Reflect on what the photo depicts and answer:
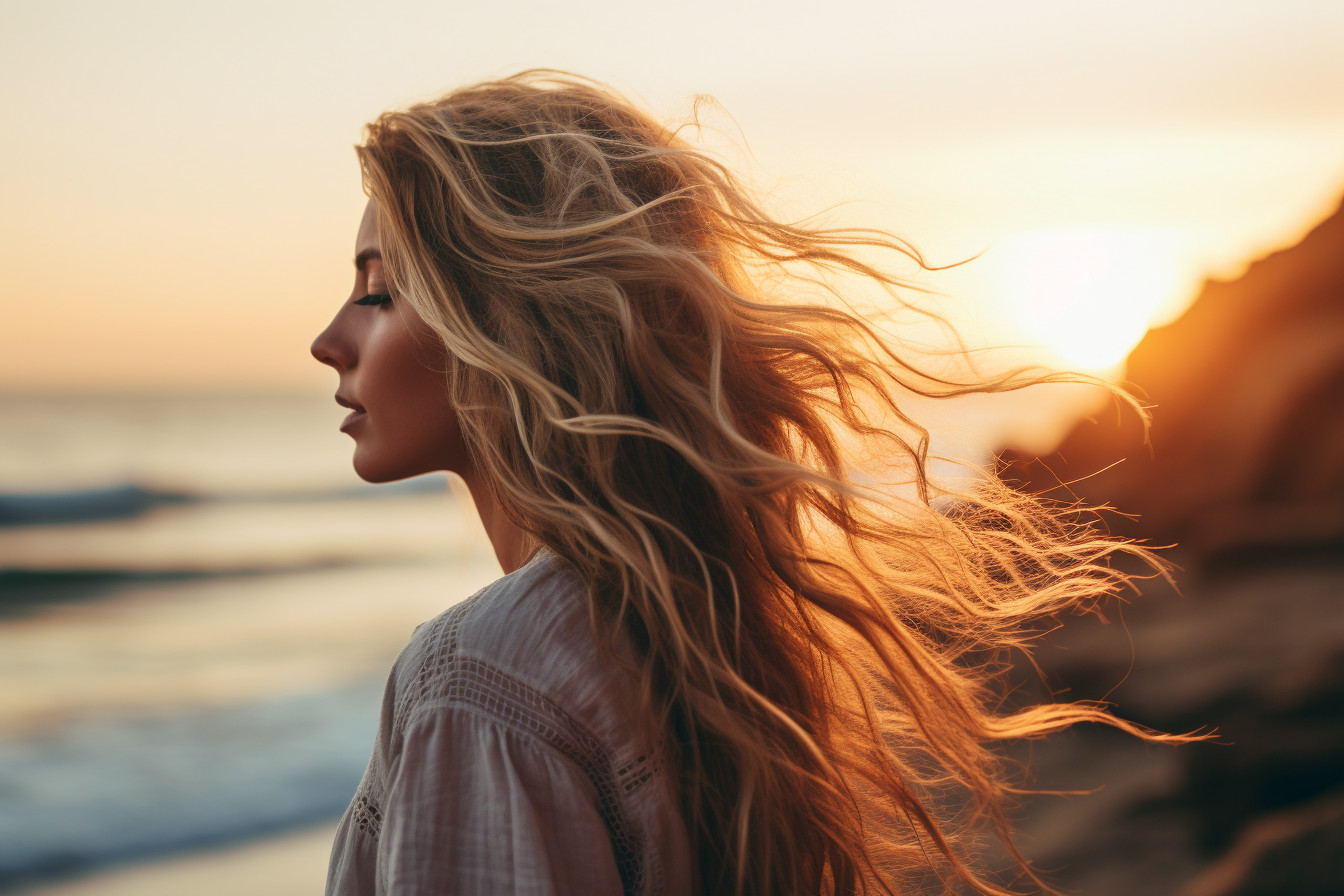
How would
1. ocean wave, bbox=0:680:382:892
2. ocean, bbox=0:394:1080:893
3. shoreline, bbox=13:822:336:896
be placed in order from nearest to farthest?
shoreline, bbox=13:822:336:896 < ocean wave, bbox=0:680:382:892 < ocean, bbox=0:394:1080:893

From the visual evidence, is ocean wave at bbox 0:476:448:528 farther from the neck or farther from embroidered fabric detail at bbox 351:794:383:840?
embroidered fabric detail at bbox 351:794:383:840

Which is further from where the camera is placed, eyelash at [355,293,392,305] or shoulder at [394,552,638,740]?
eyelash at [355,293,392,305]

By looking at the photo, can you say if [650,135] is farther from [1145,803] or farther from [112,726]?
[112,726]

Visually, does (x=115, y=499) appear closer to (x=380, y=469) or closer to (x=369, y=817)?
(x=380, y=469)

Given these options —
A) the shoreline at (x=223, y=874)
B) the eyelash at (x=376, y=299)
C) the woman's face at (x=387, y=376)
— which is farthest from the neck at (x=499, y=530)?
the shoreline at (x=223, y=874)

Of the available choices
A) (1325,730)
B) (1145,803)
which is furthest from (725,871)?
(1325,730)

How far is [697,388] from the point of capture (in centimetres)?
149

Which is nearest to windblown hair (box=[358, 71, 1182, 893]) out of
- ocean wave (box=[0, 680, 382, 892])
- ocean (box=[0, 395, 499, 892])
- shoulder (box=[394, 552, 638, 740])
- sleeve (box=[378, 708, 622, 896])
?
shoulder (box=[394, 552, 638, 740])

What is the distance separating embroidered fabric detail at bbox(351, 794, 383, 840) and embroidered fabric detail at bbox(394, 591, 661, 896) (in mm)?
161

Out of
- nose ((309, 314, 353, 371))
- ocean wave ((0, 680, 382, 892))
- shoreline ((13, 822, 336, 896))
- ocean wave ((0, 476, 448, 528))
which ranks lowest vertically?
shoreline ((13, 822, 336, 896))

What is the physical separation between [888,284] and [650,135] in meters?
0.52

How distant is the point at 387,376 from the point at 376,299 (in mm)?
145

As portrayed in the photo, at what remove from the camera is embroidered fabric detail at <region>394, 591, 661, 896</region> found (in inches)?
49.5

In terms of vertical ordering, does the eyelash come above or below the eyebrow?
below
